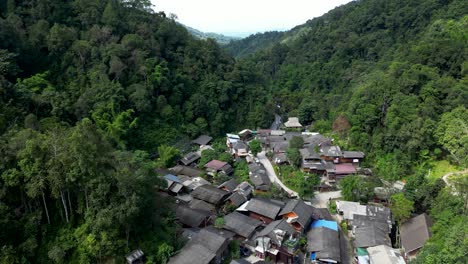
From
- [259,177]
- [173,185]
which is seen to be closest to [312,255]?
[259,177]

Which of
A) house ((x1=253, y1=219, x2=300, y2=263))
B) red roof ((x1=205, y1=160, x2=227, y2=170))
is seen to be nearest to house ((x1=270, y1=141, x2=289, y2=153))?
red roof ((x1=205, y1=160, x2=227, y2=170))

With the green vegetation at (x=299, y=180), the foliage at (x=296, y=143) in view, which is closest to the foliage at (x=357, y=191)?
the green vegetation at (x=299, y=180)

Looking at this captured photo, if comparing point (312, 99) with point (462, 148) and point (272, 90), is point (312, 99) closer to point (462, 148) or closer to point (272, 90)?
point (272, 90)

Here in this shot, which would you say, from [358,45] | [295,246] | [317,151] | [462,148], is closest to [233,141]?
[317,151]

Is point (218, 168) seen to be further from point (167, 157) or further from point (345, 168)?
point (345, 168)

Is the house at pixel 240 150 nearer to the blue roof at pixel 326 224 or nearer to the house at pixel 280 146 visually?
the house at pixel 280 146

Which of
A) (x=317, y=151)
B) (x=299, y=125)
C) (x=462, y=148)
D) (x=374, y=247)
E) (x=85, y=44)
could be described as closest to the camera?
(x=374, y=247)
